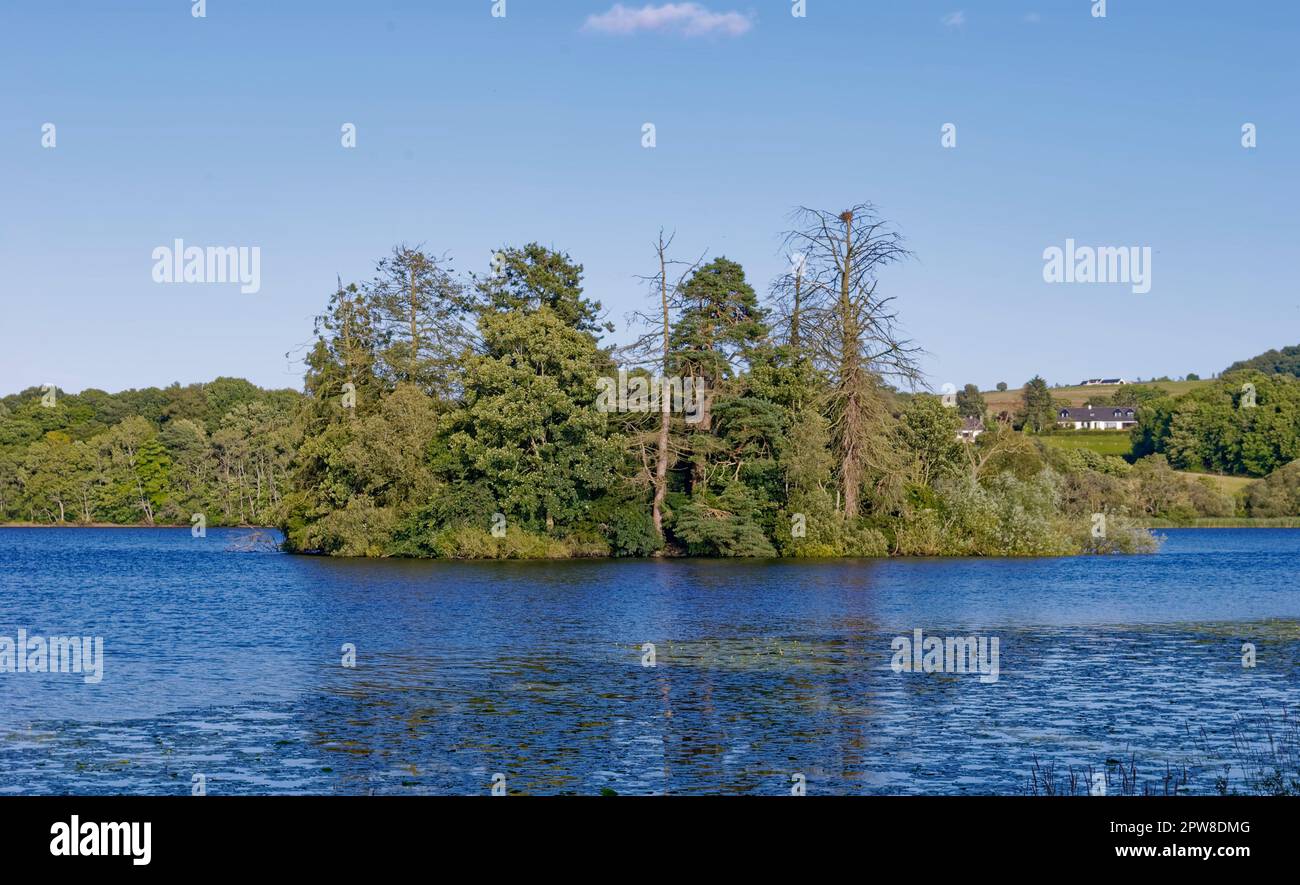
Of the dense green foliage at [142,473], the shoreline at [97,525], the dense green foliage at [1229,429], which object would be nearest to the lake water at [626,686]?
the dense green foliage at [142,473]

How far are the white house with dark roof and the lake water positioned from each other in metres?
133

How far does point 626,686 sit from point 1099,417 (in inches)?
7100

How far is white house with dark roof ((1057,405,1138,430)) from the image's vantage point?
Result: 18525 cm

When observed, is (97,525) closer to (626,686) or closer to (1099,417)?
(626,686)

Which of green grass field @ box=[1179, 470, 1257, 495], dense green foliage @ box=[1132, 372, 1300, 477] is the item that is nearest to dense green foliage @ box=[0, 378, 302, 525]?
green grass field @ box=[1179, 470, 1257, 495]

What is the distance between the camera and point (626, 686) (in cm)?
2756

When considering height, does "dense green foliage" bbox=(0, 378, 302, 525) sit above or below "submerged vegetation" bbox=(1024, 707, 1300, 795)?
above

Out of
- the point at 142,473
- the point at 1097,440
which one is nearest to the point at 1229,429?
the point at 1097,440

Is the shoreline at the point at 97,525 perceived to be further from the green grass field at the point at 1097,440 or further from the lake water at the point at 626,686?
the green grass field at the point at 1097,440

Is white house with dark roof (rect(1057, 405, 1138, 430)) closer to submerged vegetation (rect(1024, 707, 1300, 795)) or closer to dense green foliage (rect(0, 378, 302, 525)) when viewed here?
dense green foliage (rect(0, 378, 302, 525))
